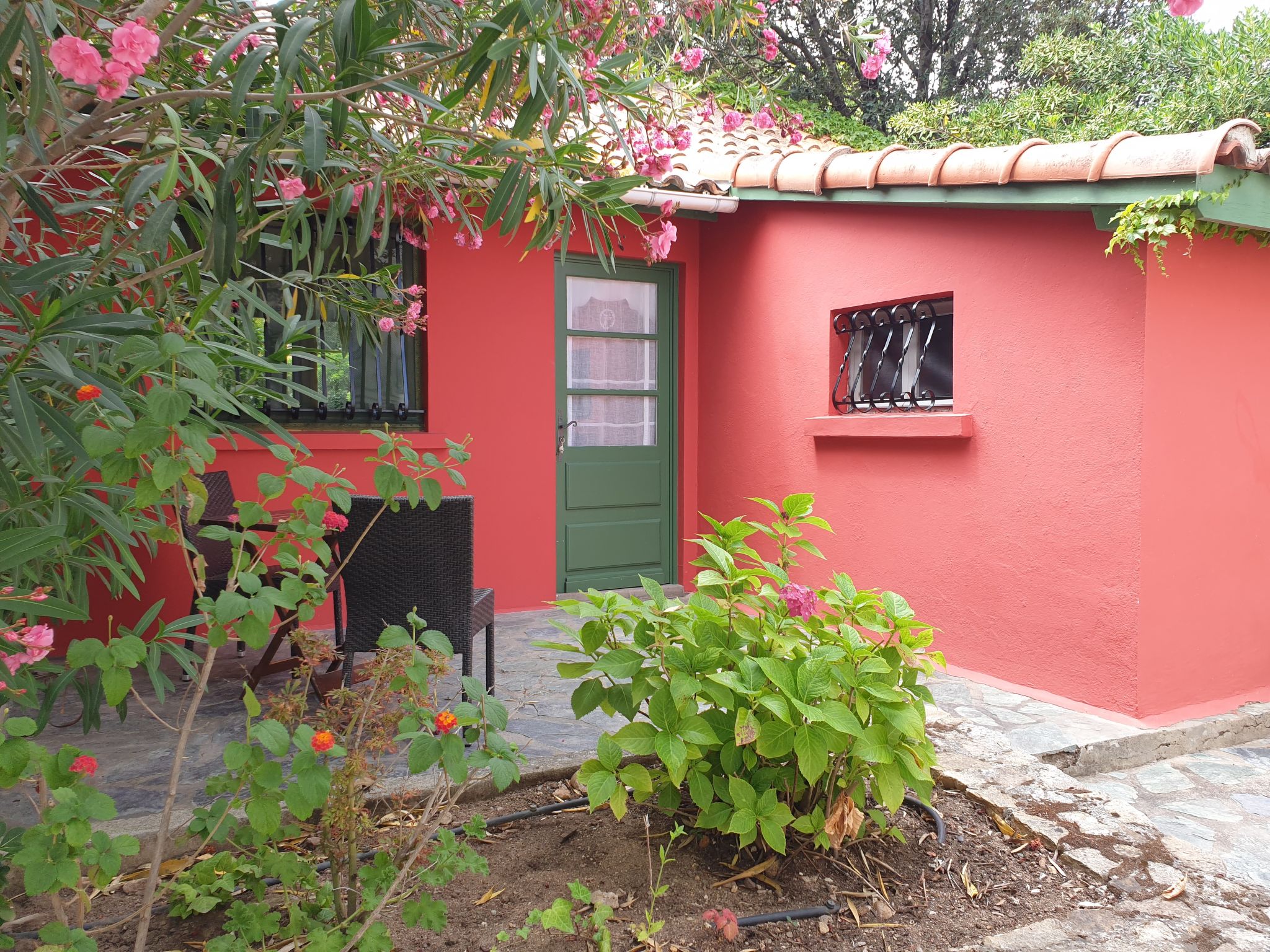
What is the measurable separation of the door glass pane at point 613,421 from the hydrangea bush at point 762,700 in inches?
158

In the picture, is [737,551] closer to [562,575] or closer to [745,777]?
[745,777]

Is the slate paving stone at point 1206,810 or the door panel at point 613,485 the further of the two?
the door panel at point 613,485

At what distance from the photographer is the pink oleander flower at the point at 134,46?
57.1 inches

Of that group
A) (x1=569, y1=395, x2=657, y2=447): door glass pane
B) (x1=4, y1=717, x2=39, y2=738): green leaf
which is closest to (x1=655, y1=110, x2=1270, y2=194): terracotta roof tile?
(x1=569, y1=395, x2=657, y2=447): door glass pane

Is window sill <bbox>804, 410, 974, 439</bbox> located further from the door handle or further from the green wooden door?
the door handle

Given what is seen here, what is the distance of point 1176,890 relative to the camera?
2268 mm

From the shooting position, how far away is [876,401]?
17.7 feet

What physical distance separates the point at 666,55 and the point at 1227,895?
126 inches

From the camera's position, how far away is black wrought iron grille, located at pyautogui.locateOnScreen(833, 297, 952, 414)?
5.01 metres

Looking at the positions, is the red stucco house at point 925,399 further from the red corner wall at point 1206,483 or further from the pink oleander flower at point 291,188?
the pink oleander flower at point 291,188

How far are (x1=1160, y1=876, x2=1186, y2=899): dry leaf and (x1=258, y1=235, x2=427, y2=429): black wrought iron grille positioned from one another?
4.64 m

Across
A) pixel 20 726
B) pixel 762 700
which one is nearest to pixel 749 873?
pixel 762 700

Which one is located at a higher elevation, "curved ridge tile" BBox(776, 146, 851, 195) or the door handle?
"curved ridge tile" BBox(776, 146, 851, 195)

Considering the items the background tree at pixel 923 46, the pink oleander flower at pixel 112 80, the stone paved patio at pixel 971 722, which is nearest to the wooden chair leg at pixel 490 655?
the stone paved patio at pixel 971 722
